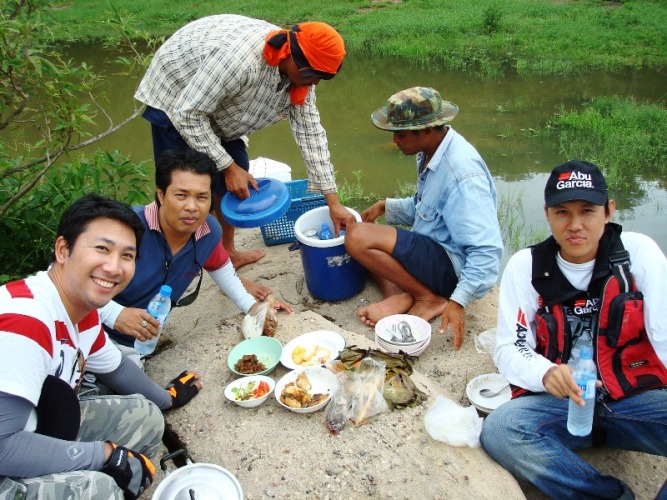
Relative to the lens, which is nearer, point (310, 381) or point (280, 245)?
point (310, 381)

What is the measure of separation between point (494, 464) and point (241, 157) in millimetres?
2674

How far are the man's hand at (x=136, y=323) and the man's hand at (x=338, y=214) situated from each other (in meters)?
1.59

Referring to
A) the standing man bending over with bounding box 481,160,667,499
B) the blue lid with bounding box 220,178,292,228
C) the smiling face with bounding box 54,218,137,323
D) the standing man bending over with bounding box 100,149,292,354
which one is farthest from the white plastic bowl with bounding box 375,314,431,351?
the smiling face with bounding box 54,218,137,323

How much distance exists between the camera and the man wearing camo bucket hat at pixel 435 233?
127 inches

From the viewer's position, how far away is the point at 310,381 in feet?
9.36

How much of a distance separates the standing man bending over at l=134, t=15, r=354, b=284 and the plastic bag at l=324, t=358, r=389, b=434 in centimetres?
124

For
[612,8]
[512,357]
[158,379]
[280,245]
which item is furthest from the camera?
[612,8]

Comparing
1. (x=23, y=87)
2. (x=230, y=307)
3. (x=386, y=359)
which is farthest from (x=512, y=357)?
(x=23, y=87)

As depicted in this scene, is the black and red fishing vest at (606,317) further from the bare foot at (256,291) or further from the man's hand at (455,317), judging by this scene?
the bare foot at (256,291)

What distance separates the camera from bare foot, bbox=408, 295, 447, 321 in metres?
3.63

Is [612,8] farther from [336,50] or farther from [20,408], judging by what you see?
[20,408]

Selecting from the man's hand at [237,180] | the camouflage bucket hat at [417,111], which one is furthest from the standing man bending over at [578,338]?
the man's hand at [237,180]

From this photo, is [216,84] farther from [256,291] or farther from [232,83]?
[256,291]

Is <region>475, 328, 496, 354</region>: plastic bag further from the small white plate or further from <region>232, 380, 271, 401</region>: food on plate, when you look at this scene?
<region>232, 380, 271, 401</region>: food on plate
